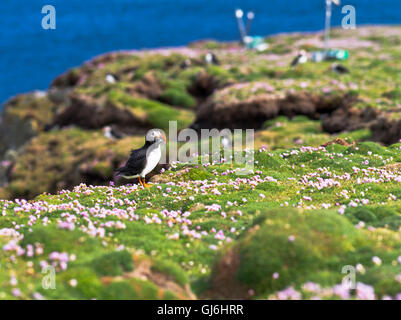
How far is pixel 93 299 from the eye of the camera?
9.43 meters

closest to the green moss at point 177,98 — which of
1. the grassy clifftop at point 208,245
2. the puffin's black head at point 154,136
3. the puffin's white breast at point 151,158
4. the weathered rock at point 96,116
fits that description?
the weathered rock at point 96,116

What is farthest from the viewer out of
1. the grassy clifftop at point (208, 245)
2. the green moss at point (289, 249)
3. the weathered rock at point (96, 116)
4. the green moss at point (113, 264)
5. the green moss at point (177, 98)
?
the green moss at point (177, 98)

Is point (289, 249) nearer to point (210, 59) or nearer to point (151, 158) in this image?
point (151, 158)

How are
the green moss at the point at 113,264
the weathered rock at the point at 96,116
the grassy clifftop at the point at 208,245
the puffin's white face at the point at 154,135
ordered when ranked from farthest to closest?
the weathered rock at the point at 96,116
the puffin's white face at the point at 154,135
the green moss at the point at 113,264
the grassy clifftop at the point at 208,245

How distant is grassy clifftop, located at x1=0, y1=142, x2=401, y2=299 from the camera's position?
966cm

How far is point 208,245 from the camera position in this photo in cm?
1247

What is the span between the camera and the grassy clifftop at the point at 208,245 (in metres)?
9.66

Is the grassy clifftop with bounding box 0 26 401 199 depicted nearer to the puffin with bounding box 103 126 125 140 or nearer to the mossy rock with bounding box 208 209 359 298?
the puffin with bounding box 103 126 125 140

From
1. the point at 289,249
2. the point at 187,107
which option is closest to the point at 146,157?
the point at 289,249

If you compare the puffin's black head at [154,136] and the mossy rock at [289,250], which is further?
the puffin's black head at [154,136]

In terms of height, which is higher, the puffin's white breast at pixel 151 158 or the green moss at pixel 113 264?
the puffin's white breast at pixel 151 158

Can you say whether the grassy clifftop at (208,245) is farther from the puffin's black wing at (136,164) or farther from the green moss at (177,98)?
the green moss at (177,98)
